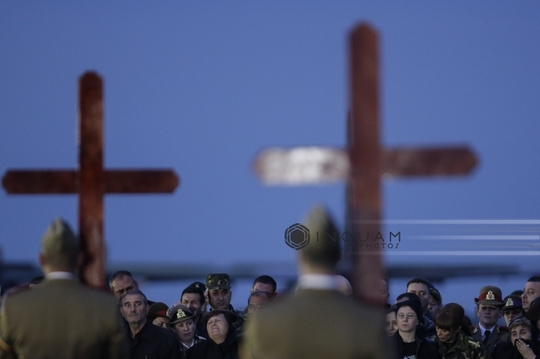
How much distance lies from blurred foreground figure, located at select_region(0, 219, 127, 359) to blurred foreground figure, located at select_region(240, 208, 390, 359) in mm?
1090

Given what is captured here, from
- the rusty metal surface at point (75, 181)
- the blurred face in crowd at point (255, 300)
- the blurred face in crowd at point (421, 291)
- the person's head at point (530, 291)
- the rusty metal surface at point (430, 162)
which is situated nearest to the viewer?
the rusty metal surface at point (430, 162)

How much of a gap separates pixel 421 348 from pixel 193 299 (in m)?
2.23

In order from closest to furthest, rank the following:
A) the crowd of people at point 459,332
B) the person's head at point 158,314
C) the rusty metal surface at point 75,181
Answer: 1. the rusty metal surface at point 75,181
2. the crowd of people at point 459,332
3. the person's head at point 158,314

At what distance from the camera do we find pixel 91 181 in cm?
707

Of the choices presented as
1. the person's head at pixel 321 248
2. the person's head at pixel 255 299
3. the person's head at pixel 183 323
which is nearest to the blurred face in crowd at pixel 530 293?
the person's head at pixel 255 299

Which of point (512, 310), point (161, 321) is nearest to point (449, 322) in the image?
point (512, 310)

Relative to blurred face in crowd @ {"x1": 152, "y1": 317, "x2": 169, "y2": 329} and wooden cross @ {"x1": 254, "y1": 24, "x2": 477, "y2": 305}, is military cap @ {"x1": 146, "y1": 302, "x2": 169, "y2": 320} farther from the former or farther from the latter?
wooden cross @ {"x1": 254, "y1": 24, "x2": 477, "y2": 305}

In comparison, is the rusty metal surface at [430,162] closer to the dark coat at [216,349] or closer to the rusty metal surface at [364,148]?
the rusty metal surface at [364,148]

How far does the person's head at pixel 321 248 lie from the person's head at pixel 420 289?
5.58m

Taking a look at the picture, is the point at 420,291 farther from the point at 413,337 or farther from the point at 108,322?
the point at 108,322

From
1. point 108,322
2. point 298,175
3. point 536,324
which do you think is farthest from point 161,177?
point 536,324

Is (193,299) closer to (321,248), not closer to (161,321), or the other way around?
(161,321)

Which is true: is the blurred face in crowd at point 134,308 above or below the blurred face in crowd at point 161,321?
above

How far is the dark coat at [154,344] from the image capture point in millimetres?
8969
